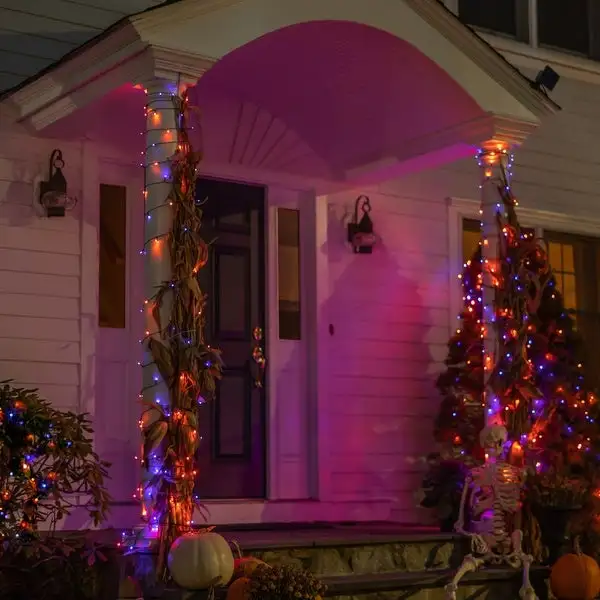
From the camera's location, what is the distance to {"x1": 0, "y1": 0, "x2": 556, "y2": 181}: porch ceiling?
6.05 metres

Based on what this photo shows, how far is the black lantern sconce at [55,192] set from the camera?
6.99 meters

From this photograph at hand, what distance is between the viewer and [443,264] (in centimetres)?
895

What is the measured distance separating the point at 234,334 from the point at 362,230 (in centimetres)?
133

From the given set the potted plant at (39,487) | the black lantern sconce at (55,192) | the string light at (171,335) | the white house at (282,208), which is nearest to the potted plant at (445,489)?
the white house at (282,208)

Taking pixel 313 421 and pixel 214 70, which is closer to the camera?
pixel 214 70

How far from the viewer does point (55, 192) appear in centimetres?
700

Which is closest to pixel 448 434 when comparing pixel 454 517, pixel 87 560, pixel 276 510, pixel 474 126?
pixel 454 517

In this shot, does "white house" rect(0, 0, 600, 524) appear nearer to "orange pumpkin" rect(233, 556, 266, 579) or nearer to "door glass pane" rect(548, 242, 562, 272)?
"door glass pane" rect(548, 242, 562, 272)

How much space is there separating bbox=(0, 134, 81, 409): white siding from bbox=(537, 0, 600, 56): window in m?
4.79

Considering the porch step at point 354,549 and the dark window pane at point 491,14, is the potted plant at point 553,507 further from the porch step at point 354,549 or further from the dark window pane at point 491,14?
the dark window pane at point 491,14

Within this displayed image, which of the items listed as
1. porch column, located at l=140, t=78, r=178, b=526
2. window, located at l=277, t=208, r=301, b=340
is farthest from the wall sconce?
porch column, located at l=140, t=78, r=178, b=526

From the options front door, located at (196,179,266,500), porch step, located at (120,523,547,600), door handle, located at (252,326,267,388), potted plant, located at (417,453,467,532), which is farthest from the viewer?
door handle, located at (252,326,267,388)

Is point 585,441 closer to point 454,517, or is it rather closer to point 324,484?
point 454,517

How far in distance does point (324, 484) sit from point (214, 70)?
3.01 meters
